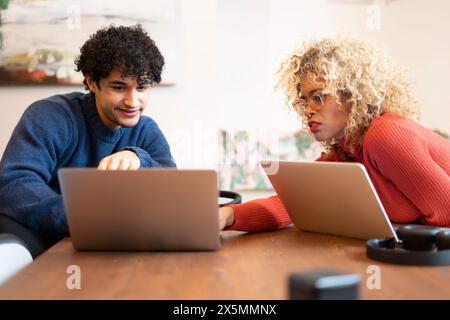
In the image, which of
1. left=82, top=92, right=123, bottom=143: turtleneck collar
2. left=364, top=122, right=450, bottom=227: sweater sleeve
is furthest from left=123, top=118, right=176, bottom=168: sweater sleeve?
left=364, top=122, right=450, bottom=227: sweater sleeve

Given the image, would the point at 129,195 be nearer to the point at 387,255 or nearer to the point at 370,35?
the point at 387,255

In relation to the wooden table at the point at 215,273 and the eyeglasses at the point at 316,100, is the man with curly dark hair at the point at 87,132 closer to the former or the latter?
the wooden table at the point at 215,273

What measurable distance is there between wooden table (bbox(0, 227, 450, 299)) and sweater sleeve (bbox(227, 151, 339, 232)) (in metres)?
0.13

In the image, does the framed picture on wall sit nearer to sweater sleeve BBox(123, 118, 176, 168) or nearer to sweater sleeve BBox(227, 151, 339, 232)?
sweater sleeve BBox(123, 118, 176, 168)

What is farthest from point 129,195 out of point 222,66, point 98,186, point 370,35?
point 370,35

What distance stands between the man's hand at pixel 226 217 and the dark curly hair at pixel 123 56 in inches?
22.7

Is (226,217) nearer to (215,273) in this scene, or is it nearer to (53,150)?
(215,273)

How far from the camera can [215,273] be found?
1013 millimetres

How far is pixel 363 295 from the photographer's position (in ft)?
2.76

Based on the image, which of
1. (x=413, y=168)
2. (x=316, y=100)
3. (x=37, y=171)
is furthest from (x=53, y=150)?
(x=413, y=168)

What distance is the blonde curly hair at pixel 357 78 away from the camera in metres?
1.63

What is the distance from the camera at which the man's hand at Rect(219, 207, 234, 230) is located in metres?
1.42

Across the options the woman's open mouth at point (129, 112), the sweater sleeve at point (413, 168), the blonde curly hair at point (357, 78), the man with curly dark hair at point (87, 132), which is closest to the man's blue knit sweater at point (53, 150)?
the man with curly dark hair at point (87, 132)
